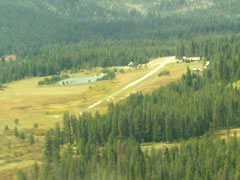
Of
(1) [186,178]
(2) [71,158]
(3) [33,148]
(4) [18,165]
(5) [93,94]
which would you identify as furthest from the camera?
(5) [93,94]

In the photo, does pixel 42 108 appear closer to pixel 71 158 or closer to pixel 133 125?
pixel 133 125

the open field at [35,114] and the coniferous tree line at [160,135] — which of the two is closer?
the coniferous tree line at [160,135]

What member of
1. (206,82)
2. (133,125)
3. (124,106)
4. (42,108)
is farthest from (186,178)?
(42,108)

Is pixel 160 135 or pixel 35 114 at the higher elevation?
pixel 35 114

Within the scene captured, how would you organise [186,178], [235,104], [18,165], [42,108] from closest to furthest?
[186,178]
[18,165]
[235,104]
[42,108]

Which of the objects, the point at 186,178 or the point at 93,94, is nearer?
the point at 186,178

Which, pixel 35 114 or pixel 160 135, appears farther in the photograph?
pixel 35 114

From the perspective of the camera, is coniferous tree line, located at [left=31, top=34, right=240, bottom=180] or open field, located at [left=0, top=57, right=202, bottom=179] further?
open field, located at [left=0, top=57, right=202, bottom=179]

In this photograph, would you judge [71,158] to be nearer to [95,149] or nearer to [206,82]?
[95,149]

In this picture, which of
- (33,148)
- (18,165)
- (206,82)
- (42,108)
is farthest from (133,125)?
(42,108)
